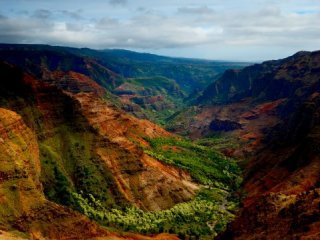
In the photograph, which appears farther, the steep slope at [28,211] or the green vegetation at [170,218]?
the green vegetation at [170,218]

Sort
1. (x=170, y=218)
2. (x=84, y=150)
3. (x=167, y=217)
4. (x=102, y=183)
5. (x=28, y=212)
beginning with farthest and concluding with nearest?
(x=84, y=150) < (x=102, y=183) < (x=167, y=217) < (x=170, y=218) < (x=28, y=212)

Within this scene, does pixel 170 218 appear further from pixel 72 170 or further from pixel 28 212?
pixel 28 212

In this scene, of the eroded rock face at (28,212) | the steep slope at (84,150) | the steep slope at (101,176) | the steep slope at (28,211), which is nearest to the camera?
the eroded rock face at (28,212)

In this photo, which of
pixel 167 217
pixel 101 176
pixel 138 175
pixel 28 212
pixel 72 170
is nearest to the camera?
pixel 28 212

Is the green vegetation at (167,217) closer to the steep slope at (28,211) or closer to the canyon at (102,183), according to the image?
the canyon at (102,183)

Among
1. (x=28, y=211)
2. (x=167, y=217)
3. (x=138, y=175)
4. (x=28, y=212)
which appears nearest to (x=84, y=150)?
(x=138, y=175)

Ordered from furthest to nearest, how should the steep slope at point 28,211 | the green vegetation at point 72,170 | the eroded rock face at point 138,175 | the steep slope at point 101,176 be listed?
the eroded rock face at point 138,175 → the steep slope at point 101,176 → the green vegetation at point 72,170 → the steep slope at point 28,211

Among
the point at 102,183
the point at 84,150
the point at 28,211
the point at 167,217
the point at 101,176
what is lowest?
the point at 167,217

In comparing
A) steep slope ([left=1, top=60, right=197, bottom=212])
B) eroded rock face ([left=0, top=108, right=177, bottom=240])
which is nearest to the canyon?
eroded rock face ([left=0, top=108, right=177, bottom=240])

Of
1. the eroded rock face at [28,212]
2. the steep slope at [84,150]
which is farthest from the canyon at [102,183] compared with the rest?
the steep slope at [84,150]

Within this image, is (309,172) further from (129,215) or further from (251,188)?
(129,215)

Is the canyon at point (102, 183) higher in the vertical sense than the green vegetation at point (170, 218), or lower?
higher
